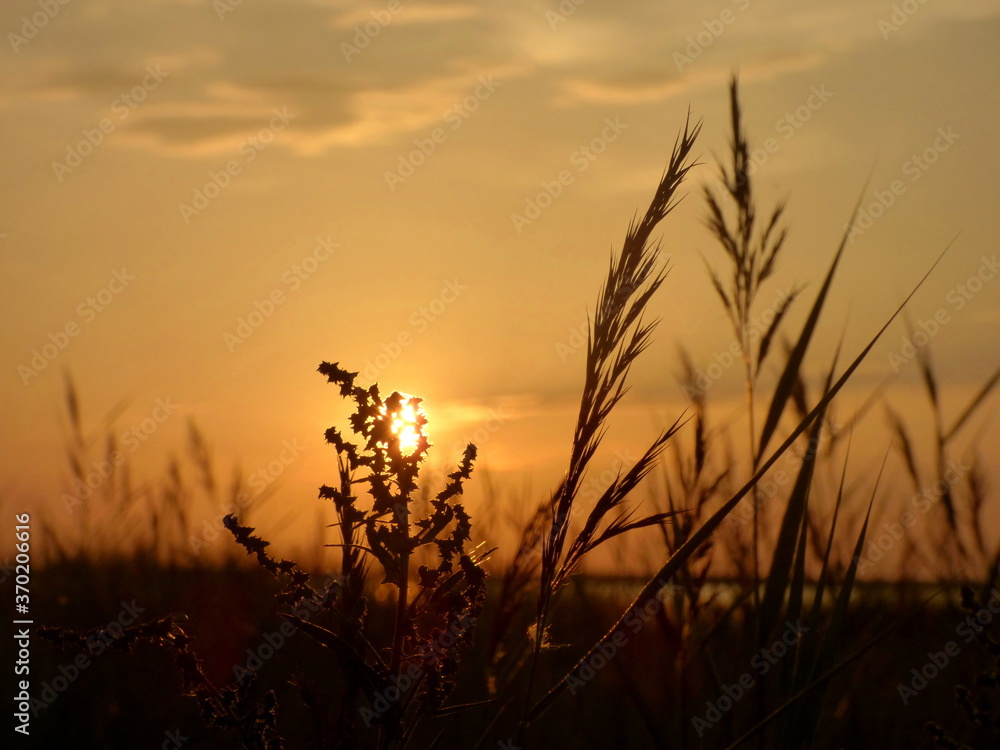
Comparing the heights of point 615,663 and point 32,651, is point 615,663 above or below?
below

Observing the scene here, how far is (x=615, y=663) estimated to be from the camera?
219 centimetres

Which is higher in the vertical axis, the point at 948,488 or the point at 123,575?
the point at 123,575

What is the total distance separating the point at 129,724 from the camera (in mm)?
3512

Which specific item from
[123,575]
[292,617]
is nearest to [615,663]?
[292,617]

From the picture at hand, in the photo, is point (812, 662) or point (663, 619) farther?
point (663, 619)

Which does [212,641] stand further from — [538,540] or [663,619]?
[538,540]

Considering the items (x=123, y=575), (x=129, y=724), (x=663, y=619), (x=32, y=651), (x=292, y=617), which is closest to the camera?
(x=292, y=617)

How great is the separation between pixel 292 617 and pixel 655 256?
892mm

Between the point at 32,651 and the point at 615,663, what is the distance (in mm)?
3329

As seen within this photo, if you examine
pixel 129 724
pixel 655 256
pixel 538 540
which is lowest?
pixel 129 724

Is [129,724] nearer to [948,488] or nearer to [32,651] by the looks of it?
[32,651]

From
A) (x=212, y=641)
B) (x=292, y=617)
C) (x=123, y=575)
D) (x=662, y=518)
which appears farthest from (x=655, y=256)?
(x=123, y=575)

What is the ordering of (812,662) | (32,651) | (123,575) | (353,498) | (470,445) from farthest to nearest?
(123,575)
(32,651)
(812,662)
(470,445)
(353,498)

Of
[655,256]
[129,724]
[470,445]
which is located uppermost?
[655,256]
